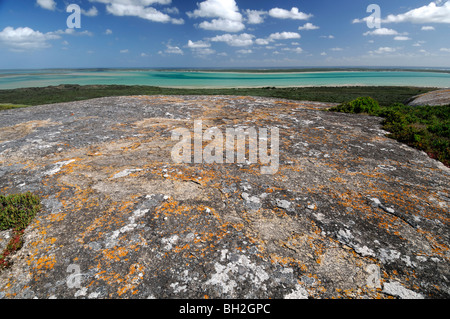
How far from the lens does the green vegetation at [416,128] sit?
20.7 ft

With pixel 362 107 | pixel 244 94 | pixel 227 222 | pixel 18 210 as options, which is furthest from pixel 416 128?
pixel 244 94

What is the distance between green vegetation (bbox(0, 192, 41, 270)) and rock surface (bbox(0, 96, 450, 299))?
130mm

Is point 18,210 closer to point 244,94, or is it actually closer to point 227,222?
point 227,222

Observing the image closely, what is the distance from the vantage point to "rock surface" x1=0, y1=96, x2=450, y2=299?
8.36 ft

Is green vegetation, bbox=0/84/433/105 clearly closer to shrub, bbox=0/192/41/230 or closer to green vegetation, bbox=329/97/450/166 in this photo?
green vegetation, bbox=329/97/450/166

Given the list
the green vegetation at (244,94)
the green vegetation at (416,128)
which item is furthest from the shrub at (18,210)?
the green vegetation at (244,94)

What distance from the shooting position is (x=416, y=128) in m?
7.77

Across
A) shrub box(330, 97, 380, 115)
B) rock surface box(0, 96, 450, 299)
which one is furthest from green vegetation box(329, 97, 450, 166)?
rock surface box(0, 96, 450, 299)

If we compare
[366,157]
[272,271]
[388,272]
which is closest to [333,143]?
[366,157]

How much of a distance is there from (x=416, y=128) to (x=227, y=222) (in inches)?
327

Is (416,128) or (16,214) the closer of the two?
(16,214)

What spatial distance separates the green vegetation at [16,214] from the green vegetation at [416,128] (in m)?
9.03

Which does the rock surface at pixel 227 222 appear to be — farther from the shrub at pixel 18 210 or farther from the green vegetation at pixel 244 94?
the green vegetation at pixel 244 94

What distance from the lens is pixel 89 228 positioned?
10.7 ft
